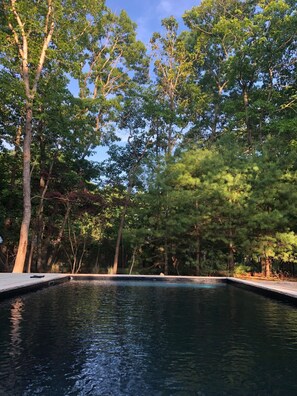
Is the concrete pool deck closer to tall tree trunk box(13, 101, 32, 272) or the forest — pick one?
tall tree trunk box(13, 101, 32, 272)

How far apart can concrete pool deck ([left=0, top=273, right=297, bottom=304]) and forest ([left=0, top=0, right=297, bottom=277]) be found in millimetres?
2580

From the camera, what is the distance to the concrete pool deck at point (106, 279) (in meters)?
7.41

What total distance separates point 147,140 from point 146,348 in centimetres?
1730

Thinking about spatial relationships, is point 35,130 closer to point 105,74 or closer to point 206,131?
point 105,74

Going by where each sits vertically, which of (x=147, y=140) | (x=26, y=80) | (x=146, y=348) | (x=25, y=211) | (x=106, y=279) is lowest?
(x=146, y=348)

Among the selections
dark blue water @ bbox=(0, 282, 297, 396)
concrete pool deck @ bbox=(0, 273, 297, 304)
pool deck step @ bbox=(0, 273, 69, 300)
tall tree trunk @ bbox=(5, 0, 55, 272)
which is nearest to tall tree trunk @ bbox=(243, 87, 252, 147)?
concrete pool deck @ bbox=(0, 273, 297, 304)

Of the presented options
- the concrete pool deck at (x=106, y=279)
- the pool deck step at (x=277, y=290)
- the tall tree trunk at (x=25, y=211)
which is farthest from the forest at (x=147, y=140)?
the pool deck step at (x=277, y=290)

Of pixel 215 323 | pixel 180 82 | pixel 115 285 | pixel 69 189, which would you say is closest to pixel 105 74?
pixel 180 82

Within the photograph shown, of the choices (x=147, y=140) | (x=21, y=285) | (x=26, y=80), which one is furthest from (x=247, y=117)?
(x=21, y=285)

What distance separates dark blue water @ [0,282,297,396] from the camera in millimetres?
3102

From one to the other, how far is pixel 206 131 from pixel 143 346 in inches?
808

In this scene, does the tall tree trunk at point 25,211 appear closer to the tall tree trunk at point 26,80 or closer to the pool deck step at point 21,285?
the tall tree trunk at point 26,80

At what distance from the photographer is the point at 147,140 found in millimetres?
20828

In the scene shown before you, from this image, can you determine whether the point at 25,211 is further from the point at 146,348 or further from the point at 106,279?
the point at 146,348
